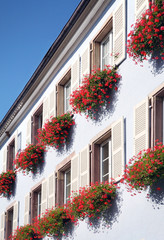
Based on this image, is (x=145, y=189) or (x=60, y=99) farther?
(x=60, y=99)

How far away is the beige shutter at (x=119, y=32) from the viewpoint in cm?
1456

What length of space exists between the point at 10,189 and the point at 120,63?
10268 mm

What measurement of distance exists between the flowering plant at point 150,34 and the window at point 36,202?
8430 mm

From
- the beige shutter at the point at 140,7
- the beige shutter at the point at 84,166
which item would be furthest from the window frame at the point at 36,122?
the beige shutter at the point at 140,7

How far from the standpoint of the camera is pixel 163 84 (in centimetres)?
1222

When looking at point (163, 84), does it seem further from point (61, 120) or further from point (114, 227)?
point (61, 120)

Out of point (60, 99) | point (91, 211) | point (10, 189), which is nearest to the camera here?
point (91, 211)

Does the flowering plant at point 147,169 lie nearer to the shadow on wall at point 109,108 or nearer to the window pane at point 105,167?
the shadow on wall at point 109,108

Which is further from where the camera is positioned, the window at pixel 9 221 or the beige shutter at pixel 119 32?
the window at pixel 9 221

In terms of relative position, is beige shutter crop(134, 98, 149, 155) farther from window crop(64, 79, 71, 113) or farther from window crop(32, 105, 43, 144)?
window crop(32, 105, 43, 144)

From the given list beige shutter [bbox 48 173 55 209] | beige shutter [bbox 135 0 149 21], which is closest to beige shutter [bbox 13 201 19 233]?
beige shutter [bbox 48 173 55 209]

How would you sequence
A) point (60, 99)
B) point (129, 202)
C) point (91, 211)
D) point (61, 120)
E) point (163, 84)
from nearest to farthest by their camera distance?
point (163, 84)
point (129, 202)
point (91, 211)
point (61, 120)
point (60, 99)

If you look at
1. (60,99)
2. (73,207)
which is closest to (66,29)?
(60,99)

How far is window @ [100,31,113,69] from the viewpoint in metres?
15.7
